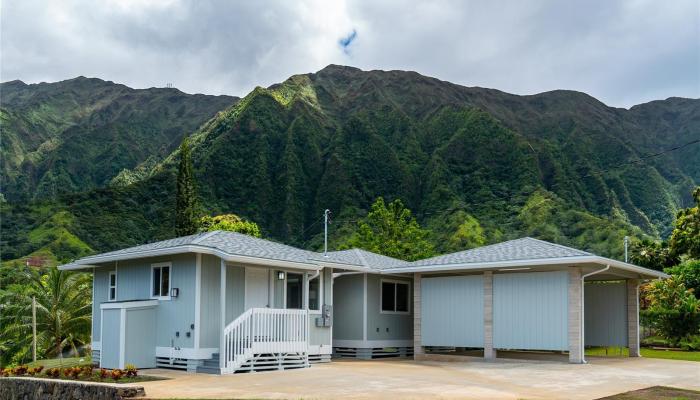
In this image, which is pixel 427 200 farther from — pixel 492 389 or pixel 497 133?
pixel 492 389

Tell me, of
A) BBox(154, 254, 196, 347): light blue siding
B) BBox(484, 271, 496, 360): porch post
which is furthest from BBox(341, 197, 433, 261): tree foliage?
BBox(154, 254, 196, 347): light blue siding

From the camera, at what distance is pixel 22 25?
2633 centimetres

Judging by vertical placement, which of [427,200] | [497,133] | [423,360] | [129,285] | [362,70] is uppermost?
[362,70]

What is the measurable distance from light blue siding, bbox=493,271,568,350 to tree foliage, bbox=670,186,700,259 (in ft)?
70.6

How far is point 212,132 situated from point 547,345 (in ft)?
215

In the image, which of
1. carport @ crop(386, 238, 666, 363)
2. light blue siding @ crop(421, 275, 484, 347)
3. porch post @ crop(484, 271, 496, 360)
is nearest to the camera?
carport @ crop(386, 238, 666, 363)

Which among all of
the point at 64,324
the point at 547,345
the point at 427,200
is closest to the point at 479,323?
the point at 547,345

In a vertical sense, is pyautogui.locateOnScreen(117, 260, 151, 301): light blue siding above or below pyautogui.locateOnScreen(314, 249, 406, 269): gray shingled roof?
below

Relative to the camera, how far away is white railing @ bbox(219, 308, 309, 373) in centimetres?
1638

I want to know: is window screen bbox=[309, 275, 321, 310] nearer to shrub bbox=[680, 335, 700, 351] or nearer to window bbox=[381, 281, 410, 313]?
window bbox=[381, 281, 410, 313]

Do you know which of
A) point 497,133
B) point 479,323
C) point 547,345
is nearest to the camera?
point 547,345

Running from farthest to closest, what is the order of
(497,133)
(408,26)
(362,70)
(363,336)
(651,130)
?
(362,70), (651,130), (497,133), (408,26), (363,336)

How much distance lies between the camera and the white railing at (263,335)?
16.4 meters

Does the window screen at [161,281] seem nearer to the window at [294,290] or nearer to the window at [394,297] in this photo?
the window at [294,290]
